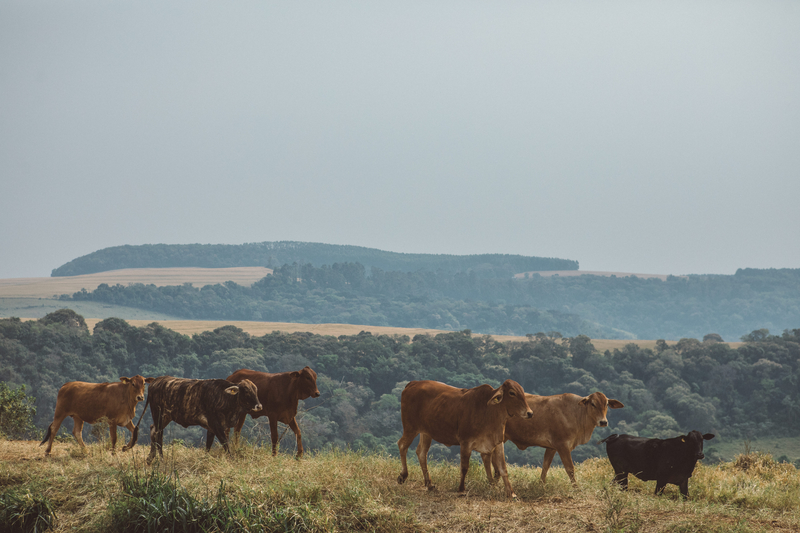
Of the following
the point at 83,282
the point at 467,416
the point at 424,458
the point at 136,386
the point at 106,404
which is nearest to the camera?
the point at 467,416

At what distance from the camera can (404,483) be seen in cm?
928

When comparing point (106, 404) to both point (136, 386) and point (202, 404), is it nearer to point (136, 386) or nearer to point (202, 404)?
point (136, 386)

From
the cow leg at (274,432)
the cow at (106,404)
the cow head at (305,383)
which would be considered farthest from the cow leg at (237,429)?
the cow at (106,404)

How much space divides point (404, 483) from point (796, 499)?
5.61 metres

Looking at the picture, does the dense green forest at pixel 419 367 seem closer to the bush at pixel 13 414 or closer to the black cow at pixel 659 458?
the bush at pixel 13 414

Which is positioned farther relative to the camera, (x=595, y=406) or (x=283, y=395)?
(x=283, y=395)

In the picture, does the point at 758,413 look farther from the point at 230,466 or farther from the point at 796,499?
the point at 230,466

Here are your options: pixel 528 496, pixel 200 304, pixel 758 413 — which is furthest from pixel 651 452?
pixel 200 304

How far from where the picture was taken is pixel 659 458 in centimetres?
916

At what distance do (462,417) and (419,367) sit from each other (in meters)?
66.1

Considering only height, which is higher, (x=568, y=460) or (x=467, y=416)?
(x=467, y=416)

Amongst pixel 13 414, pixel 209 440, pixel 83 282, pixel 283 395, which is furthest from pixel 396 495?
pixel 83 282

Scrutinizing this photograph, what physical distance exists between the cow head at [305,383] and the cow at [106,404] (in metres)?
2.71

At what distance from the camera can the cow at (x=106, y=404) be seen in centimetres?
1137
